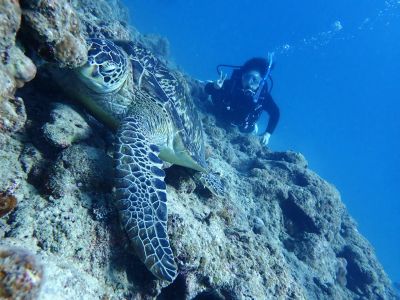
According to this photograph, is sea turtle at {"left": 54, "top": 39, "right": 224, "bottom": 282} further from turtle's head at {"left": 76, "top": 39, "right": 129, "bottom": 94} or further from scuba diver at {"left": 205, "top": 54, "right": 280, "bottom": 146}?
scuba diver at {"left": 205, "top": 54, "right": 280, "bottom": 146}

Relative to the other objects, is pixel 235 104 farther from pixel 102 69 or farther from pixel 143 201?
pixel 143 201

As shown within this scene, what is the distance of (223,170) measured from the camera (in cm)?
683

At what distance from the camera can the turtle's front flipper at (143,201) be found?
8.04ft

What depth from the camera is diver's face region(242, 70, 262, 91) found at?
1008 cm

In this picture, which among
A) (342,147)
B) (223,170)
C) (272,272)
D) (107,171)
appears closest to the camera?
(107,171)

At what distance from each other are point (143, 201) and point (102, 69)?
169 centimetres

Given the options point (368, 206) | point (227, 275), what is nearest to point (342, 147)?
point (368, 206)

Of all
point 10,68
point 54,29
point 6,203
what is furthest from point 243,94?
point 6,203

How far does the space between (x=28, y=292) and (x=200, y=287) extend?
73.6 inches

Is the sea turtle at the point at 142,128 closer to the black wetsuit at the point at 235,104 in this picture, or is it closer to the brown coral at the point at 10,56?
the brown coral at the point at 10,56

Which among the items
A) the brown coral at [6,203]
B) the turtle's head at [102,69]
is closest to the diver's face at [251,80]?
the turtle's head at [102,69]

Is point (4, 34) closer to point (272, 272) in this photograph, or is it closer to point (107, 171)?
point (107, 171)

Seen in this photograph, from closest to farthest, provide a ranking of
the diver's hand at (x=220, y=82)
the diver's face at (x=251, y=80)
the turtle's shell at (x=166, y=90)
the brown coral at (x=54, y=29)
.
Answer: the brown coral at (x=54, y=29), the turtle's shell at (x=166, y=90), the diver's face at (x=251, y=80), the diver's hand at (x=220, y=82)

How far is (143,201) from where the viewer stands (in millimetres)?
2668
